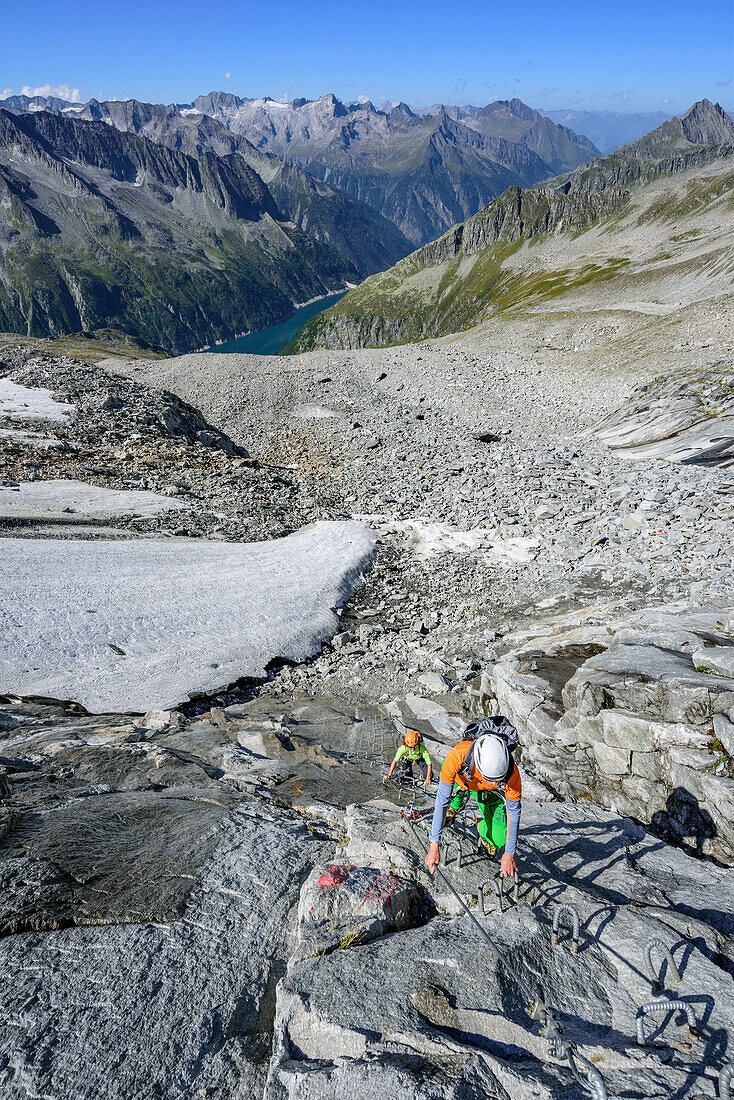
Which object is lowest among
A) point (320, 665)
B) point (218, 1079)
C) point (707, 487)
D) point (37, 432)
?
point (320, 665)

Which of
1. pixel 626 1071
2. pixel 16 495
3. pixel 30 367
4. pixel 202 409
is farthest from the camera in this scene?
pixel 202 409

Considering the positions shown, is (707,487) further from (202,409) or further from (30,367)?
(30,367)

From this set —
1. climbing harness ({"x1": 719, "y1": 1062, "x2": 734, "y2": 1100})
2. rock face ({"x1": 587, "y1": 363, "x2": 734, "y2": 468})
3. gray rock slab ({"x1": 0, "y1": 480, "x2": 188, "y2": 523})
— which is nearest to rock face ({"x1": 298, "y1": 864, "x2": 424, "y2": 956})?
climbing harness ({"x1": 719, "y1": 1062, "x2": 734, "y2": 1100})

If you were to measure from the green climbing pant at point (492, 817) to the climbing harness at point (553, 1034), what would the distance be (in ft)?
4.08

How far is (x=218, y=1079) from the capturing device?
4781 mm

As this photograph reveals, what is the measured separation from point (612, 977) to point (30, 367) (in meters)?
51.8

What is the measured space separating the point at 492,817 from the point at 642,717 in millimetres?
3884

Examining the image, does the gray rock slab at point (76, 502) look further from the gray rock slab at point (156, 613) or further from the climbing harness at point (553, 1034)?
the climbing harness at point (553, 1034)

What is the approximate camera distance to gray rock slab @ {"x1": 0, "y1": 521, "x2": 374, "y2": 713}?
14883mm

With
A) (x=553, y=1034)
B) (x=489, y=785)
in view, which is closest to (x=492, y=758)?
(x=489, y=785)

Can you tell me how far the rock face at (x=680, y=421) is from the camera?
25281mm

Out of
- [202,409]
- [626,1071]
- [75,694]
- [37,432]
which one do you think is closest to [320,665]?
[75,694]


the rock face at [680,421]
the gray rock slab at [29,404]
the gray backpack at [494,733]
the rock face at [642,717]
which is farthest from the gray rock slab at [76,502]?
the rock face at [680,421]

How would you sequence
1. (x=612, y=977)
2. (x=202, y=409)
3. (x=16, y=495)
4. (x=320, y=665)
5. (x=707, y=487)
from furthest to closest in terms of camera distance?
(x=202, y=409) < (x=16, y=495) < (x=707, y=487) < (x=320, y=665) < (x=612, y=977)
